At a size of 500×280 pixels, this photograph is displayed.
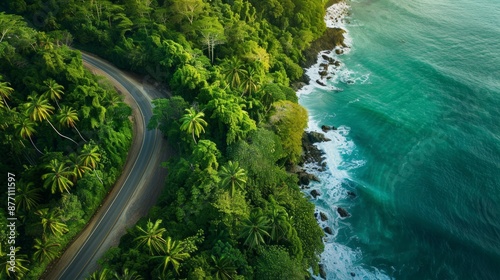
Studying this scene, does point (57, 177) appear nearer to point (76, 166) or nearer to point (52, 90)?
point (76, 166)

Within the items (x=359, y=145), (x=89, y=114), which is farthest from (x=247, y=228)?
(x=359, y=145)

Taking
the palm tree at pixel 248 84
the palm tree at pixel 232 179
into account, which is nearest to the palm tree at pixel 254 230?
the palm tree at pixel 232 179

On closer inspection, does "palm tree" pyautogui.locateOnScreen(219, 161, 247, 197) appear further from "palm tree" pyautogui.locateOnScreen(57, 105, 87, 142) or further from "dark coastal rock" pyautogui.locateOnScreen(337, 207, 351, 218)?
"palm tree" pyautogui.locateOnScreen(57, 105, 87, 142)

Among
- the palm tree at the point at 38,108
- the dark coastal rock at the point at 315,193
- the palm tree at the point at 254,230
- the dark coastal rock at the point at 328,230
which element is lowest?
the dark coastal rock at the point at 328,230

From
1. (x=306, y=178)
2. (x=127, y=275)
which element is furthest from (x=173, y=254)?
(x=306, y=178)

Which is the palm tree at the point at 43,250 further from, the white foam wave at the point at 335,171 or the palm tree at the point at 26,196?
the white foam wave at the point at 335,171

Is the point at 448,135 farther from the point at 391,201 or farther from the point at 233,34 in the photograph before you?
the point at 233,34

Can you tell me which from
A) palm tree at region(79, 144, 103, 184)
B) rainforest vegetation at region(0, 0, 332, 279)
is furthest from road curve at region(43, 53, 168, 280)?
palm tree at region(79, 144, 103, 184)
